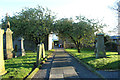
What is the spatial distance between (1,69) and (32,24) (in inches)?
569

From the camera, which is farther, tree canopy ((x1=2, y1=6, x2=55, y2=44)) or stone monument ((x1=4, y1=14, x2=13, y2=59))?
tree canopy ((x1=2, y1=6, x2=55, y2=44))

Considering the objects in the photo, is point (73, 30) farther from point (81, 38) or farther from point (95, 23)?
point (95, 23)

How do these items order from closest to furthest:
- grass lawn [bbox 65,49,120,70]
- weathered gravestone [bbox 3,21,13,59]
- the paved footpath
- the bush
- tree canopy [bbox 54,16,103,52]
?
the paved footpath → grass lawn [bbox 65,49,120,70] → weathered gravestone [bbox 3,21,13,59] → tree canopy [bbox 54,16,103,52] → the bush

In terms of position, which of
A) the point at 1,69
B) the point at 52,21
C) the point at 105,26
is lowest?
the point at 1,69

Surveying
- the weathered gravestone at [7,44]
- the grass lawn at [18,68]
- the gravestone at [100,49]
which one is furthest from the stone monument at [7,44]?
the gravestone at [100,49]

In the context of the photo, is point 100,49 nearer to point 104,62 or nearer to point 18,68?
point 104,62

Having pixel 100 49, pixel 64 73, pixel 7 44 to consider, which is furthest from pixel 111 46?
pixel 64 73

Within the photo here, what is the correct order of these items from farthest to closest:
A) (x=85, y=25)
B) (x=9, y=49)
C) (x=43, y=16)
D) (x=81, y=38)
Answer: (x=43, y=16)
(x=81, y=38)
(x=85, y=25)
(x=9, y=49)

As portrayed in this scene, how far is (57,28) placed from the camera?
64.0ft

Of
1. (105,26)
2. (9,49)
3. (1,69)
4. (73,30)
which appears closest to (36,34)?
(73,30)

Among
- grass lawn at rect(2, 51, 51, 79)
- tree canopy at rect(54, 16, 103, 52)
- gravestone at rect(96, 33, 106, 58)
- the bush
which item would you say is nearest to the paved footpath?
grass lawn at rect(2, 51, 51, 79)

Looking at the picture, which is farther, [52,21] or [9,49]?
[52,21]

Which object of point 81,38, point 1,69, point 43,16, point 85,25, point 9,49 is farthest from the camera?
point 43,16

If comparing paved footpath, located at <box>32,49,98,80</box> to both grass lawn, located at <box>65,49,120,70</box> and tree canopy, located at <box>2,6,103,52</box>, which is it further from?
tree canopy, located at <box>2,6,103,52</box>
